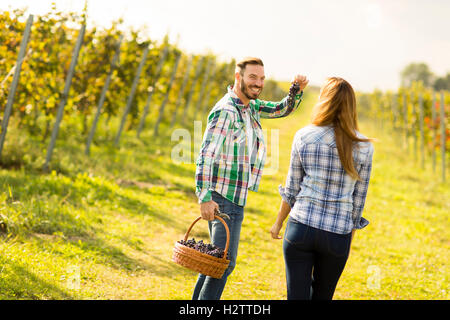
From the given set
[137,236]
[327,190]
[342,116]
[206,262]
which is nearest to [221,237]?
[206,262]

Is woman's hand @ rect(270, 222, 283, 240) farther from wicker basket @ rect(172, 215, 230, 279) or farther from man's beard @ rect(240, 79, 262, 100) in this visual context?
man's beard @ rect(240, 79, 262, 100)

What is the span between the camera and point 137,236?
18.6 feet

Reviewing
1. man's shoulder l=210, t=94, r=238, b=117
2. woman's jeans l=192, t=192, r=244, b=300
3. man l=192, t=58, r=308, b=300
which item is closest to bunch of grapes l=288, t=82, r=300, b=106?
man l=192, t=58, r=308, b=300

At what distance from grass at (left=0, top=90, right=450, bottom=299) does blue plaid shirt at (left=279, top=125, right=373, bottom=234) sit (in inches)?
79.4

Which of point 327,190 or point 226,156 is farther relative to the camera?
point 226,156

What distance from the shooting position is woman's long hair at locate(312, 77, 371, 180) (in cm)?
252

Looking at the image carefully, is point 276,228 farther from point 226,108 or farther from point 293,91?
point 293,91

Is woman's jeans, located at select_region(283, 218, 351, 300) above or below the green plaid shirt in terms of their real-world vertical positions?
below

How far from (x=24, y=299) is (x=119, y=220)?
8.61 ft

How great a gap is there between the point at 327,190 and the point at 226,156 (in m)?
0.69

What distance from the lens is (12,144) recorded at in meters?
7.50

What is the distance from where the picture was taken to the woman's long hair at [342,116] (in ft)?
8.27

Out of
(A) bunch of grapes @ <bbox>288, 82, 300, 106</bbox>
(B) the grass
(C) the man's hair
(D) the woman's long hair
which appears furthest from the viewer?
(B) the grass
